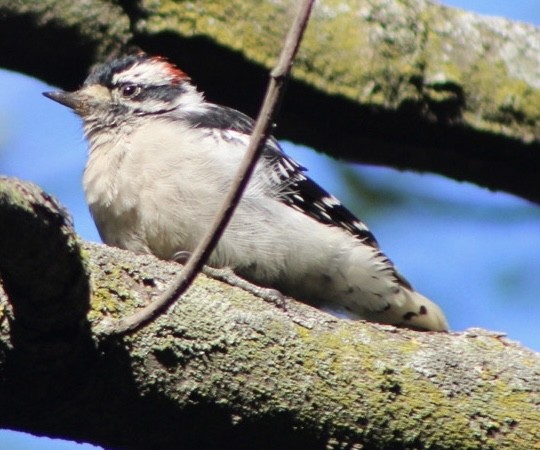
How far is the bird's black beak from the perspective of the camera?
6004 millimetres

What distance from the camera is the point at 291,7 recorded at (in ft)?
15.8

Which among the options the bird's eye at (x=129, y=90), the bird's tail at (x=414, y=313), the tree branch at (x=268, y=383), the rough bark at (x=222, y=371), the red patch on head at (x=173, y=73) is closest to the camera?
the rough bark at (x=222, y=371)

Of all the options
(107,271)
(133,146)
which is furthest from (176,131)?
(107,271)

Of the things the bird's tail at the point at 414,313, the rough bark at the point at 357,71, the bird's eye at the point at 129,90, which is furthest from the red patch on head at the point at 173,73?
the bird's tail at the point at 414,313

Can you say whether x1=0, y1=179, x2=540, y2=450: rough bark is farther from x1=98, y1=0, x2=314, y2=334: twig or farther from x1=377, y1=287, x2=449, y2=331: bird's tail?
x1=377, y1=287, x2=449, y2=331: bird's tail

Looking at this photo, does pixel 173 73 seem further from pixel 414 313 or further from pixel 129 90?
pixel 414 313

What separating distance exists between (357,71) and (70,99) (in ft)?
6.50

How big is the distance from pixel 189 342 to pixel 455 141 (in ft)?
6.11

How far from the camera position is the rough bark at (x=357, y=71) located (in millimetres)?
4672

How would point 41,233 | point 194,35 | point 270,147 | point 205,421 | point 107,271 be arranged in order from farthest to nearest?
point 270,147 < point 194,35 < point 107,271 < point 205,421 < point 41,233

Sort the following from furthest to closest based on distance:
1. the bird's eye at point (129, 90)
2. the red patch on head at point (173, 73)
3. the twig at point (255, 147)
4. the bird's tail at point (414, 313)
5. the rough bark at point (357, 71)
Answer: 1. the red patch on head at point (173, 73)
2. the bird's eye at point (129, 90)
3. the bird's tail at point (414, 313)
4. the rough bark at point (357, 71)
5. the twig at point (255, 147)

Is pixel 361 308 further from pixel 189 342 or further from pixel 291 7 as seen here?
pixel 189 342

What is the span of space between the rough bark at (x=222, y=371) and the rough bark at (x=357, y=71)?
1031mm

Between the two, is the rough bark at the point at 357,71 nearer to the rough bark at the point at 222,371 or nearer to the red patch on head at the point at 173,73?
the rough bark at the point at 222,371
